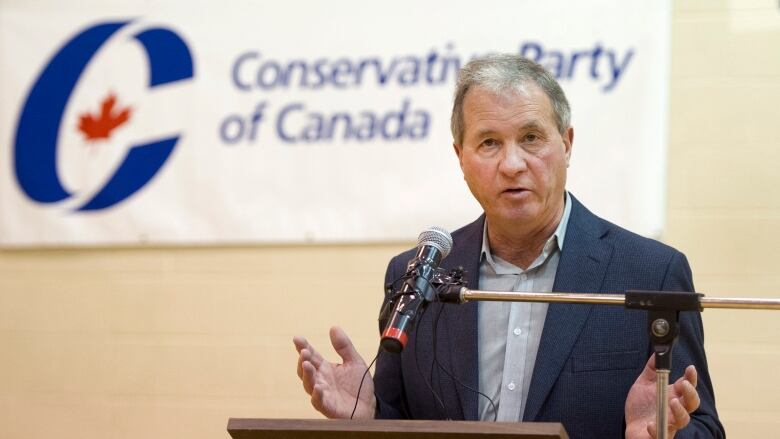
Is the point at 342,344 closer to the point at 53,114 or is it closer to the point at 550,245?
the point at 550,245

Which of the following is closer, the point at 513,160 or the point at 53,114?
the point at 513,160

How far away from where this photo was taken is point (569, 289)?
2.23 meters

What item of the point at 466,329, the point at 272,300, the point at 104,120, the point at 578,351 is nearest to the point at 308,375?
the point at 466,329

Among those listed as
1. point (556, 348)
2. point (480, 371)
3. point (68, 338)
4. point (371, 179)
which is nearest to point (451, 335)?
point (480, 371)

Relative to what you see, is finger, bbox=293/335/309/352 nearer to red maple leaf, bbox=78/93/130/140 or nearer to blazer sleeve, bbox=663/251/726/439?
blazer sleeve, bbox=663/251/726/439

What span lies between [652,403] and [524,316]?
485 mm

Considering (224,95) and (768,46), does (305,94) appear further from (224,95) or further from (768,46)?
(768,46)

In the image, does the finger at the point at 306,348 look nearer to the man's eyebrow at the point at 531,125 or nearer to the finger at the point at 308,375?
the finger at the point at 308,375

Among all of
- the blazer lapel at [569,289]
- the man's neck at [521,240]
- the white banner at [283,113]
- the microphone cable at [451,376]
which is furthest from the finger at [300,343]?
the white banner at [283,113]

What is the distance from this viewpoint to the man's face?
2.28 meters

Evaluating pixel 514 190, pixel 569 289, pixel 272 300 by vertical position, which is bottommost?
pixel 272 300

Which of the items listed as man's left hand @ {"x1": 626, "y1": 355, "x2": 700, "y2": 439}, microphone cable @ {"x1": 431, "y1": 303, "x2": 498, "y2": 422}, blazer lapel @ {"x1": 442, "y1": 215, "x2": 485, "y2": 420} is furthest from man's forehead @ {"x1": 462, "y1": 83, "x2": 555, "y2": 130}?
man's left hand @ {"x1": 626, "y1": 355, "x2": 700, "y2": 439}

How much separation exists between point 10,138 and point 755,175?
2646 mm

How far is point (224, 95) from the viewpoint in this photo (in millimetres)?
3783
